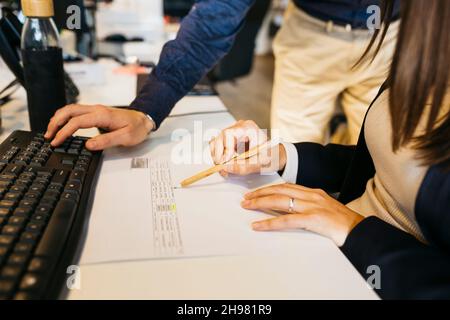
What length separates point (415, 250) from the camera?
48cm

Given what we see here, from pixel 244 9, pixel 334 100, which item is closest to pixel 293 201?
pixel 244 9

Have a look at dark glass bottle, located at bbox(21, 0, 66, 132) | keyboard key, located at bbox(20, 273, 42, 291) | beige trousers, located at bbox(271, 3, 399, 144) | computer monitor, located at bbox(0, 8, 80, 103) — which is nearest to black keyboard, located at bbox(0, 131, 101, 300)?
keyboard key, located at bbox(20, 273, 42, 291)

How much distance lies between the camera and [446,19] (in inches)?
18.3

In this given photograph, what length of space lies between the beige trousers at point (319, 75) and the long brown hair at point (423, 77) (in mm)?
589

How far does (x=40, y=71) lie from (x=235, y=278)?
585 millimetres

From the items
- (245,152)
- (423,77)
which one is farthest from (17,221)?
(423,77)

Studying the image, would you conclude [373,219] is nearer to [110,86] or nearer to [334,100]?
[334,100]

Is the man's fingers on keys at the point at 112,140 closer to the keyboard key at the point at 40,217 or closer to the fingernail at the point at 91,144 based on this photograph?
the fingernail at the point at 91,144

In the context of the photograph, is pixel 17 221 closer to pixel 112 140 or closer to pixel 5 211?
pixel 5 211

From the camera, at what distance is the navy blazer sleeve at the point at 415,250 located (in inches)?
17.6

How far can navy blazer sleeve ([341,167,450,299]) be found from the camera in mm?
447

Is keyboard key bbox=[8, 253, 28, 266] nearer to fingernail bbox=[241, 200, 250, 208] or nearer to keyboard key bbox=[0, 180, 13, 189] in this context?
keyboard key bbox=[0, 180, 13, 189]
